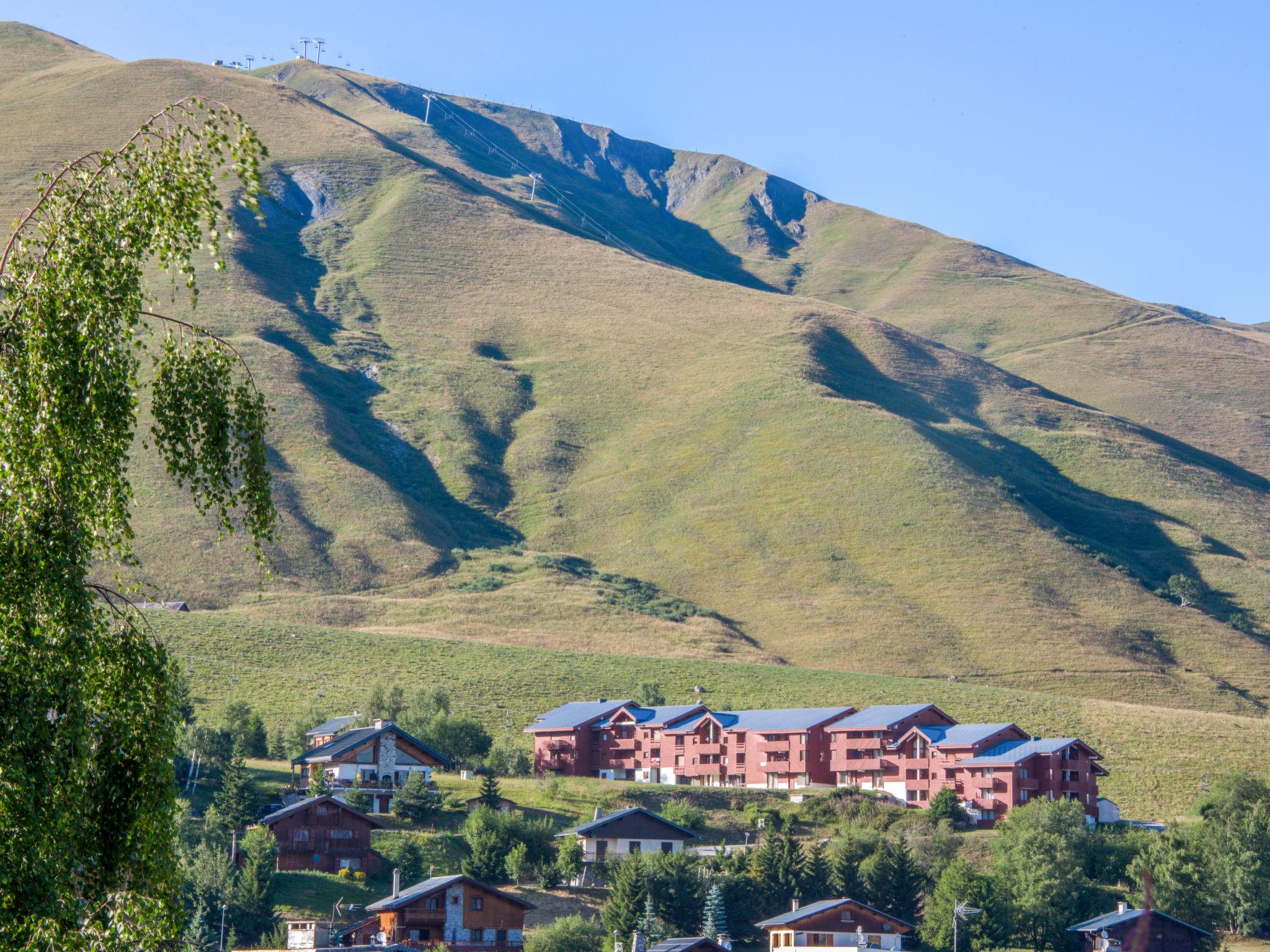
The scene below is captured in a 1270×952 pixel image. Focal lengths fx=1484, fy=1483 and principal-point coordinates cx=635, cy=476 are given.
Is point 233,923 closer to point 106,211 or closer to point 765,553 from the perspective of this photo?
point 106,211

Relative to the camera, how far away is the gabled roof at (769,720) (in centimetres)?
10550

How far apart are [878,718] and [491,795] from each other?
3155 cm

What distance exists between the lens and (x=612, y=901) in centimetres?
7181

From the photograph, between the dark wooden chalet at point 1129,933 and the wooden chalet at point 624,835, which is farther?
the wooden chalet at point 624,835

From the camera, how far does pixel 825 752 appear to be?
348 feet

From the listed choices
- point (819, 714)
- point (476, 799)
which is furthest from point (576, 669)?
point (476, 799)

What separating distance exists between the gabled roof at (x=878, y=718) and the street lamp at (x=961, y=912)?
96.7 ft

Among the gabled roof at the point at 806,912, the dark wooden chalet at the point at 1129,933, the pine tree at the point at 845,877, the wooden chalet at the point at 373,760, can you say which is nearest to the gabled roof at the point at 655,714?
the wooden chalet at the point at 373,760

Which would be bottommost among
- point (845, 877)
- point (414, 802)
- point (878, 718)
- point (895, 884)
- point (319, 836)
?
point (895, 884)

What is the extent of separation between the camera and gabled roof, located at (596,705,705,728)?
108562 mm

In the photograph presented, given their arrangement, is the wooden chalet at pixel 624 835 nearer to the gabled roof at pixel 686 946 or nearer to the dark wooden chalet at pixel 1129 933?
the gabled roof at pixel 686 946

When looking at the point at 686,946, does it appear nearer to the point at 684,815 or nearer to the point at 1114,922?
the point at 1114,922


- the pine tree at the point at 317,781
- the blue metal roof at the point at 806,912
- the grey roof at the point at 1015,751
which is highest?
the grey roof at the point at 1015,751

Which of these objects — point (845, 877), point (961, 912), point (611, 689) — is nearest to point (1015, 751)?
point (845, 877)
